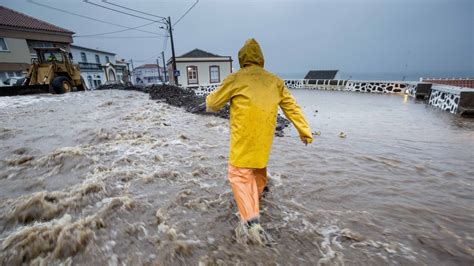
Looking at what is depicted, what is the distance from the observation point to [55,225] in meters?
2.20

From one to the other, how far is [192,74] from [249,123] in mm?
24888

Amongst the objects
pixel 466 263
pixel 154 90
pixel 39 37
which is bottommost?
pixel 466 263

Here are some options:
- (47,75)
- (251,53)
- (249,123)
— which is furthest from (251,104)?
(47,75)

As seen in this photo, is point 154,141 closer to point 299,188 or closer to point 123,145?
point 123,145

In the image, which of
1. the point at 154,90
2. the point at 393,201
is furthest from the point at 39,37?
the point at 393,201

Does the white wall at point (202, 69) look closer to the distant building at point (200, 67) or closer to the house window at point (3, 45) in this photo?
the distant building at point (200, 67)

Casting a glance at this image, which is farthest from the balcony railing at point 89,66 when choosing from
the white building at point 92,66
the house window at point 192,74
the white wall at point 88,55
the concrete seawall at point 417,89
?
the concrete seawall at point 417,89

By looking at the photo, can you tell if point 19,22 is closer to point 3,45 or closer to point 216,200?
point 3,45

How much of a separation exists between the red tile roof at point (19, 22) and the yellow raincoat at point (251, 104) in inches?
1138

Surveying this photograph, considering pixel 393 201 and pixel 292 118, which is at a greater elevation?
pixel 292 118

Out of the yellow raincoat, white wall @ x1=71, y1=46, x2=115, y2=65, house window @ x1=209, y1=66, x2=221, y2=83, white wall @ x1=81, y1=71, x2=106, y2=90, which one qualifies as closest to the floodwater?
the yellow raincoat

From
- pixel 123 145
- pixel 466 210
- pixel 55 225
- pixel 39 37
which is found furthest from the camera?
pixel 39 37

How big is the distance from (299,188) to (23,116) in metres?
9.96

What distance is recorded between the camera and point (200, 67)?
25234mm
